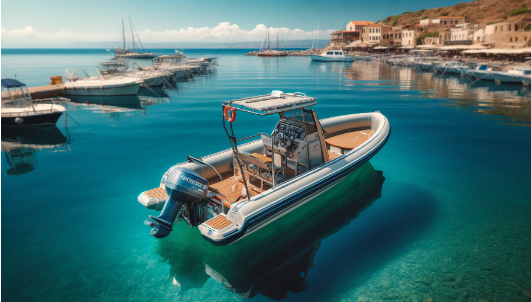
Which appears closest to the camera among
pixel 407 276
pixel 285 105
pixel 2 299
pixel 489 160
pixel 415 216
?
pixel 2 299

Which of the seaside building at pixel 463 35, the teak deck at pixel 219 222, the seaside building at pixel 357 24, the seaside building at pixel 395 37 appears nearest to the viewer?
the teak deck at pixel 219 222

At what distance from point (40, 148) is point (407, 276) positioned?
53.1 feet

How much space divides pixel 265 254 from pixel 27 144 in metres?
14.7

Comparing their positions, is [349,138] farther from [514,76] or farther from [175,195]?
[514,76]

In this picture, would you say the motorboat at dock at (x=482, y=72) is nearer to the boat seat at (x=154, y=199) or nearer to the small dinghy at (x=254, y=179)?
the small dinghy at (x=254, y=179)

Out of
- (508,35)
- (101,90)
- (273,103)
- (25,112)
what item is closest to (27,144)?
(25,112)

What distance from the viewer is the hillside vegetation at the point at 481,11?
83.0 metres

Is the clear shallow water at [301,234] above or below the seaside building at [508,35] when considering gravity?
below

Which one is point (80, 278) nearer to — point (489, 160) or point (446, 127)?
point (489, 160)

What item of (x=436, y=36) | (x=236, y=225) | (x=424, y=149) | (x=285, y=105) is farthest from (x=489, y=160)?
(x=436, y=36)

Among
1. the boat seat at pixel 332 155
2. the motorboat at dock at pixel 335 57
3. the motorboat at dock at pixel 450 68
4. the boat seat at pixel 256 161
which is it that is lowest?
the boat seat at pixel 332 155

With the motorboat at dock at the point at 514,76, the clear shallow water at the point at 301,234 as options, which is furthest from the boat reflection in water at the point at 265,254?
the motorboat at dock at the point at 514,76

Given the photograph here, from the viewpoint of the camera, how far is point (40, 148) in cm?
1412

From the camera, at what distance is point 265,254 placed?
6684 millimetres
